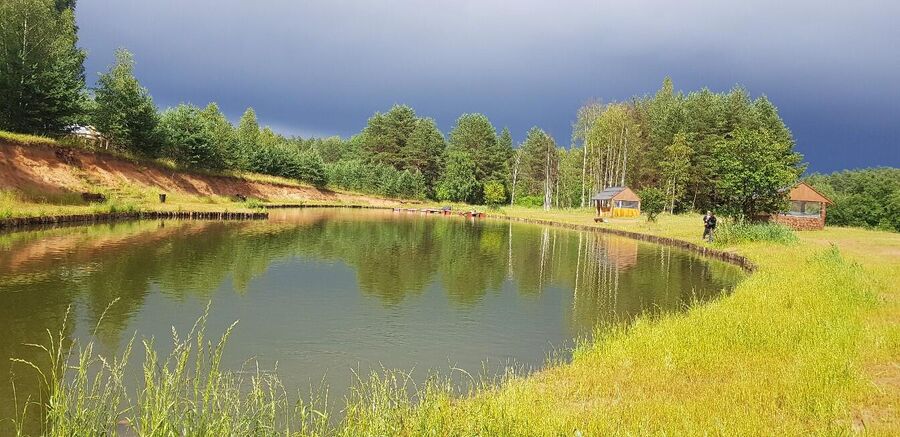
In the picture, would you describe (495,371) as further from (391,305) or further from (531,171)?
(531,171)

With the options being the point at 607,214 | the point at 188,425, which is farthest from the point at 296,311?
the point at 607,214

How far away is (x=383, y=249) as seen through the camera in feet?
99.7

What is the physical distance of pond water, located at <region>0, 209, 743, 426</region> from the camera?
1105cm

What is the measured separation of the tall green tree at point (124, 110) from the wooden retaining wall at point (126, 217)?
15123mm

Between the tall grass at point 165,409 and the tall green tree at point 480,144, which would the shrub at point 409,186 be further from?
the tall grass at point 165,409

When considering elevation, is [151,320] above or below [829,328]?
below

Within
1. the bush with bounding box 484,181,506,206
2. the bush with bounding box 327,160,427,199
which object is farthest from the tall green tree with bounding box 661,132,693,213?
the bush with bounding box 327,160,427,199

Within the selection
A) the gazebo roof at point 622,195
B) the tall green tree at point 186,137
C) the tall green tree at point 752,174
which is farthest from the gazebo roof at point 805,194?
the tall green tree at point 186,137

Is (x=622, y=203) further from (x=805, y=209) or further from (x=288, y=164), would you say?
(x=288, y=164)

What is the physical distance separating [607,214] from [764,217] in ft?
79.9

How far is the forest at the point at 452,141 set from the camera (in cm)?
4297

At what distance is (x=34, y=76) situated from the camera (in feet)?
143

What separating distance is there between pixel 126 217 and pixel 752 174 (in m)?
45.2

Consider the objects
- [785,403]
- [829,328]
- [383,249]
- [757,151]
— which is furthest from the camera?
[757,151]
